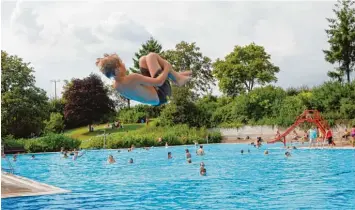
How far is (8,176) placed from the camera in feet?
54.9

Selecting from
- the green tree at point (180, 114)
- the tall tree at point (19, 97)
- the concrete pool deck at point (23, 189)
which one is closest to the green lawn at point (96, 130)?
the green tree at point (180, 114)

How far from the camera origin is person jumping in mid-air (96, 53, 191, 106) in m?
2.15

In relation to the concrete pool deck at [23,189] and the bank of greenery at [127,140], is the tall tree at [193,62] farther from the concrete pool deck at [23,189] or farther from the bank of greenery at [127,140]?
the concrete pool deck at [23,189]

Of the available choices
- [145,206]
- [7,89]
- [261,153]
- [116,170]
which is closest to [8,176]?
[116,170]

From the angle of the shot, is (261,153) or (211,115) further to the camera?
(211,115)

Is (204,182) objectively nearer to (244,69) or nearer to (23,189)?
(23,189)

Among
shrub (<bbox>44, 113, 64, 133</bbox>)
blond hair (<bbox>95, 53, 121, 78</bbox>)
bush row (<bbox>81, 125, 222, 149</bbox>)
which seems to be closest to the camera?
blond hair (<bbox>95, 53, 121, 78</bbox>)

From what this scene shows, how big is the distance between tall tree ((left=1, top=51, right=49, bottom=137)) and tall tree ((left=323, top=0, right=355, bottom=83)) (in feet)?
77.2

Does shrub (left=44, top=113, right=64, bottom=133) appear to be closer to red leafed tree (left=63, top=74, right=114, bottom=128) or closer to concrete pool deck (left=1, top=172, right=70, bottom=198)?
red leafed tree (left=63, top=74, right=114, bottom=128)

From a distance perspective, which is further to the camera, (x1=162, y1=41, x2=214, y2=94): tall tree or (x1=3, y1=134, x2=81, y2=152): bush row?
(x1=162, y1=41, x2=214, y2=94): tall tree

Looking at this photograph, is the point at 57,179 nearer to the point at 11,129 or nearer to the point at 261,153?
the point at 261,153

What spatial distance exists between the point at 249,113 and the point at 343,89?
7.94 meters

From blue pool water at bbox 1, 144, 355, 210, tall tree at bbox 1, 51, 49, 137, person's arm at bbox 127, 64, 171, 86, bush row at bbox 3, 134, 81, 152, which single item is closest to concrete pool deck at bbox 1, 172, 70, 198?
blue pool water at bbox 1, 144, 355, 210

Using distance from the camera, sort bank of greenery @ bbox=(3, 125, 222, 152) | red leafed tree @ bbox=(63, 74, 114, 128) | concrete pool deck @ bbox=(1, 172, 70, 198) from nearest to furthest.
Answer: concrete pool deck @ bbox=(1, 172, 70, 198) → bank of greenery @ bbox=(3, 125, 222, 152) → red leafed tree @ bbox=(63, 74, 114, 128)
